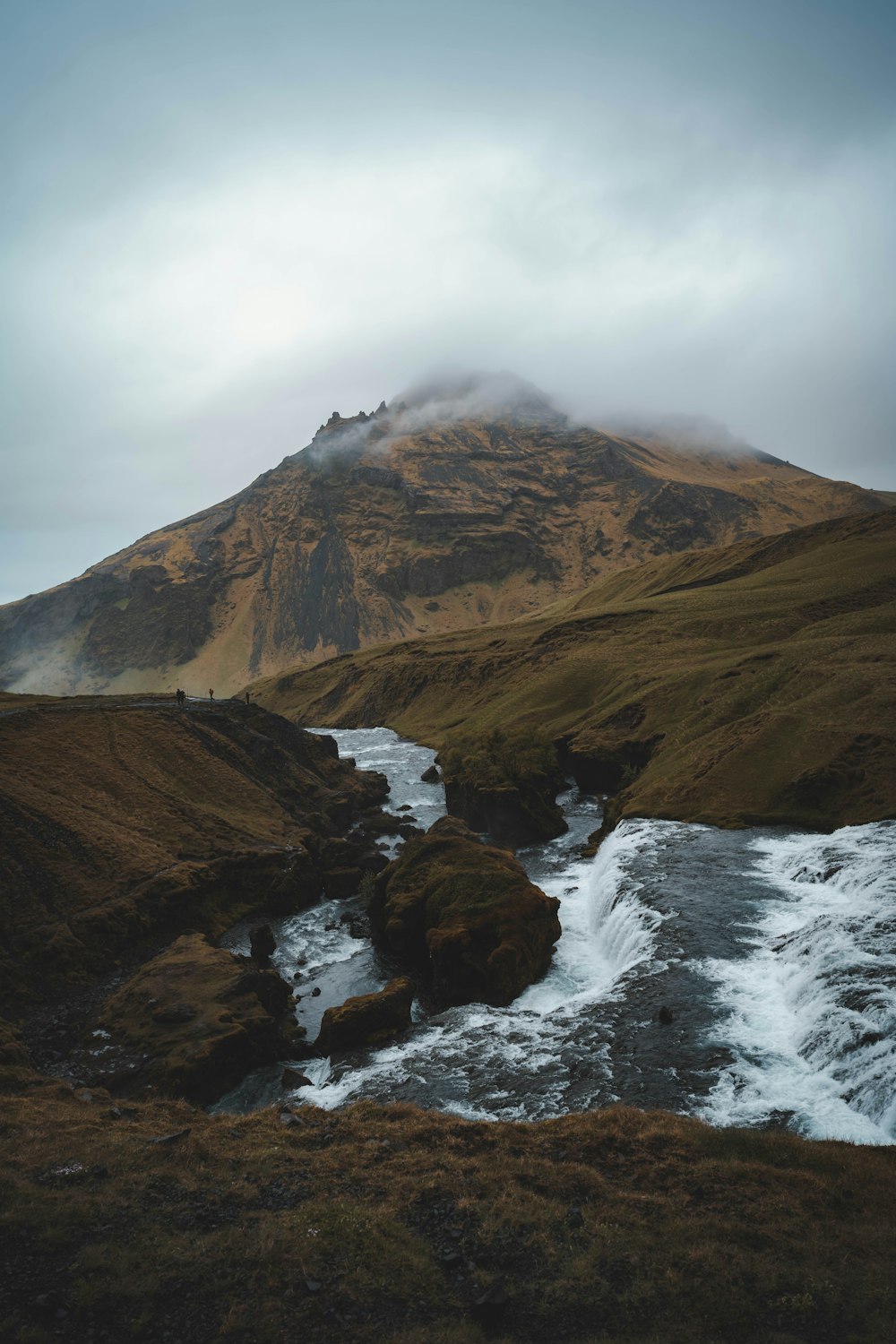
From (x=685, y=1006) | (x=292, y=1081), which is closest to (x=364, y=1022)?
(x=292, y=1081)

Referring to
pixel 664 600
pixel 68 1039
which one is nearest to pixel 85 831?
pixel 68 1039

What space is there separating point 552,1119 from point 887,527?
5516 inches

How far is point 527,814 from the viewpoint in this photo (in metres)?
61.3

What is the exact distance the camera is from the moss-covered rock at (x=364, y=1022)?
97.6ft

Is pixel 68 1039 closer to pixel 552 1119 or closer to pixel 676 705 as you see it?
pixel 552 1119

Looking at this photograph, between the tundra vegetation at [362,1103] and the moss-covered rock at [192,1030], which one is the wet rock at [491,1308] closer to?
→ the tundra vegetation at [362,1103]

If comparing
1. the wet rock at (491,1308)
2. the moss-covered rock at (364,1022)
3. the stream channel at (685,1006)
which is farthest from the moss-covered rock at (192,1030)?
the wet rock at (491,1308)

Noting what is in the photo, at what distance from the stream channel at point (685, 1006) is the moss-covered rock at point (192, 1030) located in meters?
1.02

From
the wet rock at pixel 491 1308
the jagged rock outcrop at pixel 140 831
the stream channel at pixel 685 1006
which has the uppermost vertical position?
the jagged rock outcrop at pixel 140 831

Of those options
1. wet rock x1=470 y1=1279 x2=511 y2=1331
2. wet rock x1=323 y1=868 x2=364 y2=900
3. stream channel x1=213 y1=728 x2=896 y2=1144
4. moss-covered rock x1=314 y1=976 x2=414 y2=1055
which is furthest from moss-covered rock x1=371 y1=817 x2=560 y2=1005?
wet rock x1=470 y1=1279 x2=511 y2=1331

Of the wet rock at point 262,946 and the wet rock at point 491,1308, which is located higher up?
the wet rock at point 491,1308

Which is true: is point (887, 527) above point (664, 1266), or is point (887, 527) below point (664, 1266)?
above

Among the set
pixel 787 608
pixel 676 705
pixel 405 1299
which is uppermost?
pixel 787 608

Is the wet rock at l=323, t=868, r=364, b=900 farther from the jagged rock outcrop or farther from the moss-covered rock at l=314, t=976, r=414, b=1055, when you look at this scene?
the moss-covered rock at l=314, t=976, r=414, b=1055
